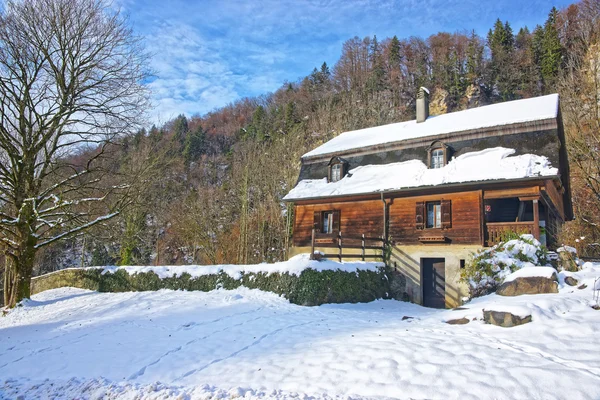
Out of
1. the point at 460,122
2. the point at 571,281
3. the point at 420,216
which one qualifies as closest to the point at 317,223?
the point at 420,216

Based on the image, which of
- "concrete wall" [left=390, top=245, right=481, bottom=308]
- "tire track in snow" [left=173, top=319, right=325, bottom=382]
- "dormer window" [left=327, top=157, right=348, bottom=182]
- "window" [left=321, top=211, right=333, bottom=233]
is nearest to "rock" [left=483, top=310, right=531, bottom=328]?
"tire track in snow" [left=173, top=319, right=325, bottom=382]

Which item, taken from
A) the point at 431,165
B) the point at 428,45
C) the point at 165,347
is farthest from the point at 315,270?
the point at 428,45

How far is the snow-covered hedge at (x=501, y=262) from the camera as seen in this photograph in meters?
12.3

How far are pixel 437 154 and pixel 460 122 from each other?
2.63 m

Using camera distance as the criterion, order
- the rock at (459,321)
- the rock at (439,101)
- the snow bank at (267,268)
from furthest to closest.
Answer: the rock at (439,101), the snow bank at (267,268), the rock at (459,321)

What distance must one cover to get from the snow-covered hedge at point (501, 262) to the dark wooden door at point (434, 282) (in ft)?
14.8

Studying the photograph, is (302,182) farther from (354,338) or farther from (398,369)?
(398,369)

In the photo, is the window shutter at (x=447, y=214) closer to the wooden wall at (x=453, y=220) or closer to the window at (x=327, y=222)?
the wooden wall at (x=453, y=220)

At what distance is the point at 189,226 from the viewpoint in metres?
32.2

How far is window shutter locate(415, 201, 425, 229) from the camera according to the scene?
18188 millimetres

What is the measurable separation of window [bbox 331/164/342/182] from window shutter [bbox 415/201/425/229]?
16.4ft

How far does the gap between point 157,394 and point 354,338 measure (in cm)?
409

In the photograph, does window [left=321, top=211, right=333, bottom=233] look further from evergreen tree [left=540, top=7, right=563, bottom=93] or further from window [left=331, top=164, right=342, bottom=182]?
evergreen tree [left=540, top=7, right=563, bottom=93]

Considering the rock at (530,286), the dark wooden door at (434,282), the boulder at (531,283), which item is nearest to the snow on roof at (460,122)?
the dark wooden door at (434,282)
